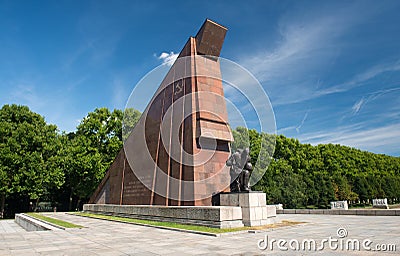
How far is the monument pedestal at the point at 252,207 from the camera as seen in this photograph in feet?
35.6

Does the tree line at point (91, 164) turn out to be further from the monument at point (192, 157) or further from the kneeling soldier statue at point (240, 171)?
the kneeling soldier statue at point (240, 171)

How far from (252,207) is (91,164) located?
69.2 ft

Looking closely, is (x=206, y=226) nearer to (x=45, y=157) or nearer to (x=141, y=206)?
(x=141, y=206)

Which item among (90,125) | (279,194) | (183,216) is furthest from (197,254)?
(90,125)

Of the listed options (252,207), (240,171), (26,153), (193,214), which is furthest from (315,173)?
(26,153)

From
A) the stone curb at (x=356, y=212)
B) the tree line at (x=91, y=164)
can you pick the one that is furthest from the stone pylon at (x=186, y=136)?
the tree line at (x=91, y=164)

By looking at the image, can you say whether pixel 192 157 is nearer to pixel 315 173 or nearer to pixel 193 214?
pixel 193 214

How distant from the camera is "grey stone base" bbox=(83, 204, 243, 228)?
33.6 ft

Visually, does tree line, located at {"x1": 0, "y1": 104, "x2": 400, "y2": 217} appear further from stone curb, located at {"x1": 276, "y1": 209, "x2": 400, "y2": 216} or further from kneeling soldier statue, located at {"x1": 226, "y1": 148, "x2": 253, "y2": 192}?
kneeling soldier statue, located at {"x1": 226, "y1": 148, "x2": 253, "y2": 192}

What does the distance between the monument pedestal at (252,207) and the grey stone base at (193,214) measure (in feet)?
0.99

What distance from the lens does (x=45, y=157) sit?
26234 mm

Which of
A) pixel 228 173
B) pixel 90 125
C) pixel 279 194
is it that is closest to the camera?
pixel 228 173

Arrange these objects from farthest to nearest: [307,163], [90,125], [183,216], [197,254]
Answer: [307,163]
[90,125]
[183,216]
[197,254]

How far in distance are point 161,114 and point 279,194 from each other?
59.4 feet
